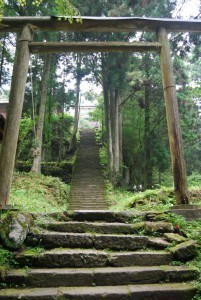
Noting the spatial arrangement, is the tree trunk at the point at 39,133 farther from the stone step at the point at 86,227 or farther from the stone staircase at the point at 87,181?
the stone step at the point at 86,227

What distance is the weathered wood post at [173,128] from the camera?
18.3 feet

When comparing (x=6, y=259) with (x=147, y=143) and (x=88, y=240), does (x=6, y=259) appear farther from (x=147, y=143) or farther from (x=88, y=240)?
(x=147, y=143)

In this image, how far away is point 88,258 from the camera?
381 centimetres

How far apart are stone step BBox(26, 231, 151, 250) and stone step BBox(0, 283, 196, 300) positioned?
2.76ft

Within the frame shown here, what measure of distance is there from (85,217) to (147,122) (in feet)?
37.9

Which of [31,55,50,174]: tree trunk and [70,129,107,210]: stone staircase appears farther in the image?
[31,55,50,174]: tree trunk

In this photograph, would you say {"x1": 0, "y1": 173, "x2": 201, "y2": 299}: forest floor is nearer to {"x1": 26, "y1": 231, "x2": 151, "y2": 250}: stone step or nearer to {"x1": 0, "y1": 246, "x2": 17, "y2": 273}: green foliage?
{"x1": 0, "y1": 246, "x2": 17, "y2": 273}: green foliage

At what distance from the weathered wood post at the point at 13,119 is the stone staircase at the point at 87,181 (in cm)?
661

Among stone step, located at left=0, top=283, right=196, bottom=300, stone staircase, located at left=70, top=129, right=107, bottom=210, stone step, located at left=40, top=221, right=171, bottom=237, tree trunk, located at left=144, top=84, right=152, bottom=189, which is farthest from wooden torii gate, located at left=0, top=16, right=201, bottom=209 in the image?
tree trunk, located at left=144, top=84, right=152, bottom=189

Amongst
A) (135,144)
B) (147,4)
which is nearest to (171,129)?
(147,4)

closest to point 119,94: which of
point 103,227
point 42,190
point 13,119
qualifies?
point 42,190

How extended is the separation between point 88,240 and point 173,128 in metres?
2.88

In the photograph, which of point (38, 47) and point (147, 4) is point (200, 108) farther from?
point (38, 47)

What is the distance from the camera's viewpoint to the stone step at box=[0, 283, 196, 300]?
3.10m
